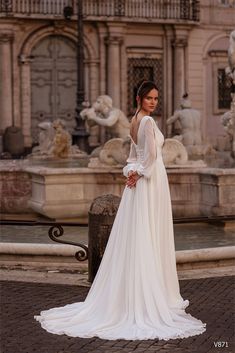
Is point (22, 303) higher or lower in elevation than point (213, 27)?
lower

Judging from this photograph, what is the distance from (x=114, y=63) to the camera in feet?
104

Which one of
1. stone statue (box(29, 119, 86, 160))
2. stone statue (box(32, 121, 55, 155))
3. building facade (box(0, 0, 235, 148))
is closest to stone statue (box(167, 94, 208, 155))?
stone statue (box(29, 119, 86, 160))

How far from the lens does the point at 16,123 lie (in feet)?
102

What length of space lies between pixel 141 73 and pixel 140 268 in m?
27.4

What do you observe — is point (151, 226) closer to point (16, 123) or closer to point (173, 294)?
point (173, 294)

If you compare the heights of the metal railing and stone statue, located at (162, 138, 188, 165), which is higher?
the metal railing

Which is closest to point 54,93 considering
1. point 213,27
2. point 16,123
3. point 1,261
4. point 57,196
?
point 16,123

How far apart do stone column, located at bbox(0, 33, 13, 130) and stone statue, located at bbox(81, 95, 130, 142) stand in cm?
1619

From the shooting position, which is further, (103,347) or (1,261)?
(1,261)

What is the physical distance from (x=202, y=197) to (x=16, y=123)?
64.8 feet

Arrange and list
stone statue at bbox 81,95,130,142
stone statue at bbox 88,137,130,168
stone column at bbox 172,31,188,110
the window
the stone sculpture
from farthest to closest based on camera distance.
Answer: the window, stone column at bbox 172,31,188,110, the stone sculpture, stone statue at bbox 81,95,130,142, stone statue at bbox 88,137,130,168

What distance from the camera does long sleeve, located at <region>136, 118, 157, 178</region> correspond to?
638 cm

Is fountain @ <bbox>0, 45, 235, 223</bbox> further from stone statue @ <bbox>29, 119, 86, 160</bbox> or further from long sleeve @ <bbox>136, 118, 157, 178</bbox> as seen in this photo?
long sleeve @ <bbox>136, 118, 157, 178</bbox>

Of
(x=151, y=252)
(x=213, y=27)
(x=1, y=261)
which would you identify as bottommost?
(x=1, y=261)
